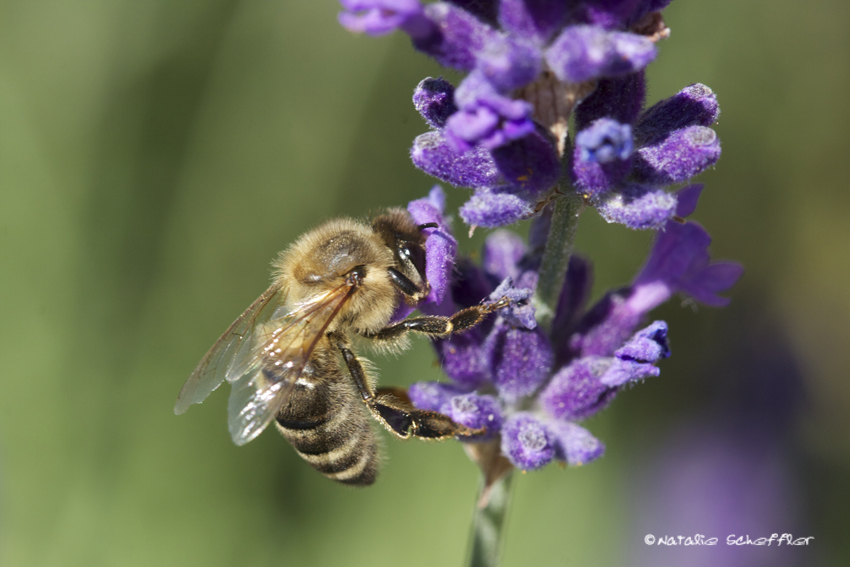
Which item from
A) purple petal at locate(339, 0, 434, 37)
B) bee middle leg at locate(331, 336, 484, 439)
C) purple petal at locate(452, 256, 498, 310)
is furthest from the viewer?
purple petal at locate(452, 256, 498, 310)

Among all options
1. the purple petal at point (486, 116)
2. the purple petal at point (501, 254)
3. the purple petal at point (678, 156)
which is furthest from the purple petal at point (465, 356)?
the purple petal at point (486, 116)

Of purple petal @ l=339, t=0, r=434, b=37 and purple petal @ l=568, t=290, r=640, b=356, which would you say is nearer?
purple petal @ l=339, t=0, r=434, b=37

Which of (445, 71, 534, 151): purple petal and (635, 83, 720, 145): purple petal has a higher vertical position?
(635, 83, 720, 145): purple petal

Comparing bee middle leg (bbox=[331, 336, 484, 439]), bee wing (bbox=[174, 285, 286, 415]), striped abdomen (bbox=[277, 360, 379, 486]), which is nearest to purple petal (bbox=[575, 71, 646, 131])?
bee middle leg (bbox=[331, 336, 484, 439])

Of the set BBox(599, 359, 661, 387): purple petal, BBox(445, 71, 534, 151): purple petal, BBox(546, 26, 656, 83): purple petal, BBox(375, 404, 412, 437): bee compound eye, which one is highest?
BBox(546, 26, 656, 83): purple petal

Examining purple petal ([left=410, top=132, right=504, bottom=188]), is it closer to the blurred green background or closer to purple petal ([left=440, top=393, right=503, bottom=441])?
purple petal ([left=440, top=393, right=503, bottom=441])

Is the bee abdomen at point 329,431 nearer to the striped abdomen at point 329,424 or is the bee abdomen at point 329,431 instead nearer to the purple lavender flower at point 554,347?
the striped abdomen at point 329,424

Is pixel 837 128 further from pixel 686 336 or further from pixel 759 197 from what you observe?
pixel 686 336
